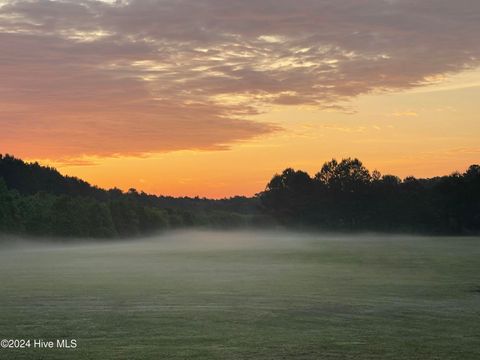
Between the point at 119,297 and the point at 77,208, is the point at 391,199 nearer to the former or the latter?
the point at 77,208

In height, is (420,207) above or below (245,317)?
above

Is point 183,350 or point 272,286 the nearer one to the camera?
point 183,350

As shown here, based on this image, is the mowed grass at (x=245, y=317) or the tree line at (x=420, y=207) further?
the tree line at (x=420, y=207)

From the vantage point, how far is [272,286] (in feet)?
130

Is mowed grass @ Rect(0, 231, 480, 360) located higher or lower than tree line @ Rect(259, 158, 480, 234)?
lower

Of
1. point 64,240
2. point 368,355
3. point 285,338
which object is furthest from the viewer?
point 64,240

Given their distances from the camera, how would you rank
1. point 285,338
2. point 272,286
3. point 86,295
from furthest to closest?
point 272,286
point 86,295
point 285,338

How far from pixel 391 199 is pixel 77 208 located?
84984mm

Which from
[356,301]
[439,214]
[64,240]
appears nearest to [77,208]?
[64,240]

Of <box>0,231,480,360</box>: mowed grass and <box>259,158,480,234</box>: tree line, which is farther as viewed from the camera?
<box>259,158,480,234</box>: tree line

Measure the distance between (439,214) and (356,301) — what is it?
147 meters

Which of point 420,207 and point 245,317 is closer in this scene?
point 245,317

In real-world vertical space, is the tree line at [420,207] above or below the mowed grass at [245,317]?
above

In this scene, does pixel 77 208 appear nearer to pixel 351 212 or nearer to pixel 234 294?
pixel 351 212
